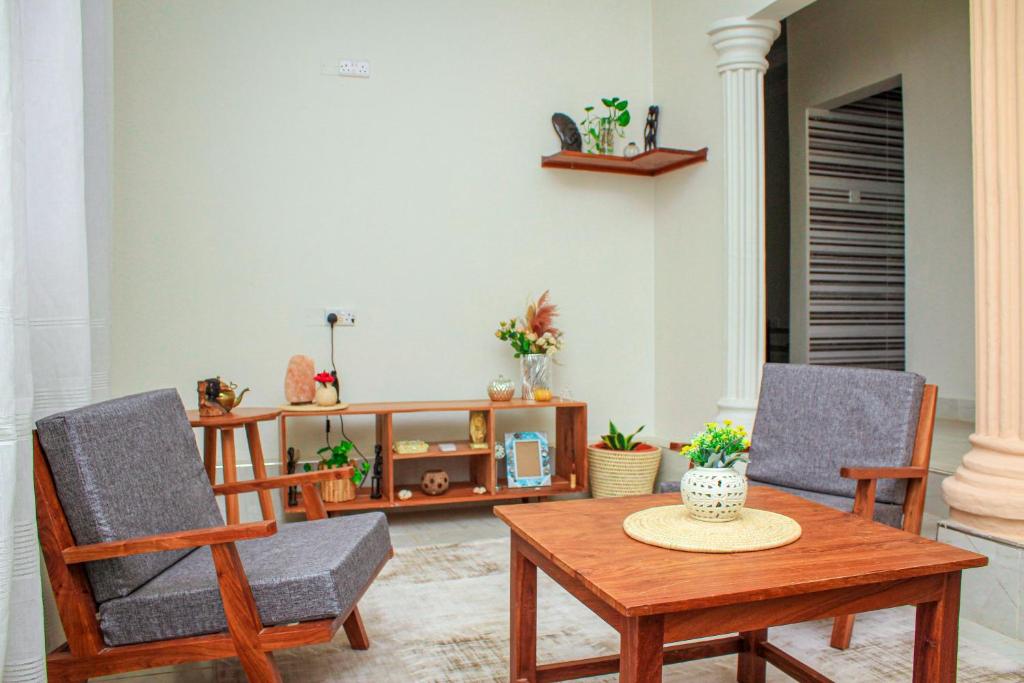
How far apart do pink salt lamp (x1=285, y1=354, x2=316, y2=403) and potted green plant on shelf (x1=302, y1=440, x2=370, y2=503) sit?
0.29 meters

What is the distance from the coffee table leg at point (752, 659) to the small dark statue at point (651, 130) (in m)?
3.11

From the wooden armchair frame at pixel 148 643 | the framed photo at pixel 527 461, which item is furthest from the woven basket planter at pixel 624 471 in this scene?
the wooden armchair frame at pixel 148 643

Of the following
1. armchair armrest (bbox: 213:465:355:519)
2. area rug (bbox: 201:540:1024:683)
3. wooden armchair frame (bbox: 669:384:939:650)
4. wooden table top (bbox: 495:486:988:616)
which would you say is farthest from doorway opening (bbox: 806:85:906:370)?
armchair armrest (bbox: 213:465:355:519)

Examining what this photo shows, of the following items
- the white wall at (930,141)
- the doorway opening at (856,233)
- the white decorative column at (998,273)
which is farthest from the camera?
the doorway opening at (856,233)

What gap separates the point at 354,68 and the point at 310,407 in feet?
5.96

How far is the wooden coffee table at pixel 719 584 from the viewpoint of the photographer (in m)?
1.57

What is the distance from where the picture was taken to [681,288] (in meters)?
4.75

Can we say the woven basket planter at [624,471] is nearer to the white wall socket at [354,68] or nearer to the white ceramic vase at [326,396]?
the white ceramic vase at [326,396]

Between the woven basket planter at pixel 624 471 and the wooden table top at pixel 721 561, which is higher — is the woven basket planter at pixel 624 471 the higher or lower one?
the lower one

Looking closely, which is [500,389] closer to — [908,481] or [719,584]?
[908,481]

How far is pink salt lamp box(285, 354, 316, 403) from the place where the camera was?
155 inches

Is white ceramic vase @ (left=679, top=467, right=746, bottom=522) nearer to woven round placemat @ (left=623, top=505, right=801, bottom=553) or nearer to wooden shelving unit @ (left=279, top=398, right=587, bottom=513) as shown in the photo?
woven round placemat @ (left=623, top=505, right=801, bottom=553)

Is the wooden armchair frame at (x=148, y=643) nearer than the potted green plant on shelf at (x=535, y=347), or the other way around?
the wooden armchair frame at (x=148, y=643)

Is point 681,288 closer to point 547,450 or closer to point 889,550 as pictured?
point 547,450
